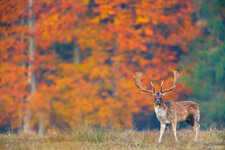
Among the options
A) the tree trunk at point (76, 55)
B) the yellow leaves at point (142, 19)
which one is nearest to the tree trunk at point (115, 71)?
the yellow leaves at point (142, 19)

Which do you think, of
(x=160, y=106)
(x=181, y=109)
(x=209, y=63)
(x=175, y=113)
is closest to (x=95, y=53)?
(x=209, y=63)

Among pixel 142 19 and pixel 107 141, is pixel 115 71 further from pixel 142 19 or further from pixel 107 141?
pixel 107 141

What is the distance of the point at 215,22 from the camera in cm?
2391

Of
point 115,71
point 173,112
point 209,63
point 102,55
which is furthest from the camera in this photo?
point 102,55

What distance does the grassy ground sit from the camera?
34.0ft

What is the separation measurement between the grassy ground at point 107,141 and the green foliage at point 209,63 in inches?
445

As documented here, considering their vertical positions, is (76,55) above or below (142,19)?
below

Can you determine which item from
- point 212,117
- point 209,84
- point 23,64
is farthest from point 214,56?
point 23,64

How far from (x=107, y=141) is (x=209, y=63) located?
13.8 meters

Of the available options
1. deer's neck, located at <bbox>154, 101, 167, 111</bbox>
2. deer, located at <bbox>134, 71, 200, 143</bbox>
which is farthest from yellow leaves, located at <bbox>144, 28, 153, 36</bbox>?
deer's neck, located at <bbox>154, 101, 167, 111</bbox>

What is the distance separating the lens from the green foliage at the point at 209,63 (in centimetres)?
2353

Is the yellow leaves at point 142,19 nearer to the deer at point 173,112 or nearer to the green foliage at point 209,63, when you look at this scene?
the green foliage at point 209,63

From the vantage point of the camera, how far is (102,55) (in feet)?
85.3

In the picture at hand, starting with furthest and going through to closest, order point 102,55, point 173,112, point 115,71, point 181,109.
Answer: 1. point 102,55
2. point 115,71
3. point 181,109
4. point 173,112
